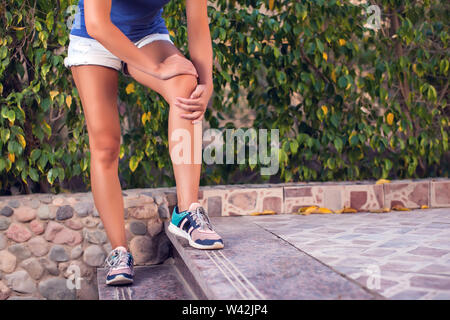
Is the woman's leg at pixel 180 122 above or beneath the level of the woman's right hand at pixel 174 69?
beneath

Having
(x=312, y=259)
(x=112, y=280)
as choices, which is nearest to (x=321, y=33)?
(x=312, y=259)

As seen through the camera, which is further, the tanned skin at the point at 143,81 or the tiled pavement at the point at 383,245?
the tanned skin at the point at 143,81

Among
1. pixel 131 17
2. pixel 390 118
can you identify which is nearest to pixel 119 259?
pixel 131 17

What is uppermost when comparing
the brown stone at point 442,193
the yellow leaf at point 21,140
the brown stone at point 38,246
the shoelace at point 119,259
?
the yellow leaf at point 21,140

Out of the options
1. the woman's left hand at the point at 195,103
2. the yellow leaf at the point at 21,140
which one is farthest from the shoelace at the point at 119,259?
the yellow leaf at the point at 21,140

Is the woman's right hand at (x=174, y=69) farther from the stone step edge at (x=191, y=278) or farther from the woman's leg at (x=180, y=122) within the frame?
the stone step edge at (x=191, y=278)

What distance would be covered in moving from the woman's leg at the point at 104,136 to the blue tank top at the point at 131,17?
0.16 metres

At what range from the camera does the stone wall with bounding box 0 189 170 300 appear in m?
2.51

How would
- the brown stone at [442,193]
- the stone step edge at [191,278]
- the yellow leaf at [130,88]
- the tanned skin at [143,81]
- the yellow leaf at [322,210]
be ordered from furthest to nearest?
the brown stone at [442,193] < the yellow leaf at [322,210] < the yellow leaf at [130,88] < the tanned skin at [143,81] < the stone step edge at [191,278]

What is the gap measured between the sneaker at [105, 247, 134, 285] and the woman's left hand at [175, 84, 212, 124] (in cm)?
55

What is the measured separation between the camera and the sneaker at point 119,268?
6.24 feet

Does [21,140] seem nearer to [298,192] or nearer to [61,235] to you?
[61,235]

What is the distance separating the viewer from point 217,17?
2814mm
